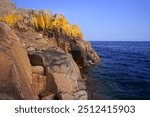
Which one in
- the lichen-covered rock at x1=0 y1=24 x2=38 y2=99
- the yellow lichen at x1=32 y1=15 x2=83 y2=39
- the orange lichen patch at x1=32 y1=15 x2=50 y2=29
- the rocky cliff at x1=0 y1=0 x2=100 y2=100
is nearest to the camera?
the lichen-covered rock at x1=0 y1=24 x2=38 y2=99

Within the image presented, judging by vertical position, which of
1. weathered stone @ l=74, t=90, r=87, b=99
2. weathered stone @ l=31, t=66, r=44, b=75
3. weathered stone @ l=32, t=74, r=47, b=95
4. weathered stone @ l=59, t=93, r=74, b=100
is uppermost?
weathered stone @ l=31, t=66, r=44, b=75

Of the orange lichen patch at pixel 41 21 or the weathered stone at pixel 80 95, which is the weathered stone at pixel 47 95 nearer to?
the weathered stone at pixel 80 95

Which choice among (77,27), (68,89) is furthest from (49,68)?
(77,27)

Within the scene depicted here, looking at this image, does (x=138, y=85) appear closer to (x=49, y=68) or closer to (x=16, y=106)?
(x=49, y=68)

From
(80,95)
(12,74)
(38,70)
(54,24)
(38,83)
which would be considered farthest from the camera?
(54,24)

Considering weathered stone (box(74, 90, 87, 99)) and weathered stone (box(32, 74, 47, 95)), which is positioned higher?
weathered stone (box(32, 74, 47, 95))

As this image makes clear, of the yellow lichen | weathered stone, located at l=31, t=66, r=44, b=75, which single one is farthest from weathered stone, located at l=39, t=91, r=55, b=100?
the yellow lichen

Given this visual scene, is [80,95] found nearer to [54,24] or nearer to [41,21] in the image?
[54,24]

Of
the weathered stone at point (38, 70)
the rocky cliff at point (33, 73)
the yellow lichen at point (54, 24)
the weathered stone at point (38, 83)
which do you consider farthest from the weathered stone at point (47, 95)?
the yellow lichen at point (54, 24)

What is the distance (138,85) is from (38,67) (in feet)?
41.1

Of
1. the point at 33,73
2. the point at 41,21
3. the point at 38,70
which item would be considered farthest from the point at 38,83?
the point at 41,21

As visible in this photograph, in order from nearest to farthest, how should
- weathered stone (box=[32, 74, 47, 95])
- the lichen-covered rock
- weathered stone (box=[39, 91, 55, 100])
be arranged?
the lichen-covered rock
weathered stone (box=[39, 91, 55, 100])
weathered stone (box=[32, 74, 47, 95])

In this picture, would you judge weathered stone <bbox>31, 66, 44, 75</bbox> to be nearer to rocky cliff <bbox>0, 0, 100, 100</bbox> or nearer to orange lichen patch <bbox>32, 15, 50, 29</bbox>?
rocky cliff <bbox>0, 0, 100, 100</bbox>

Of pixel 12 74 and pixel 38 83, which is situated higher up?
pixel 12 74
